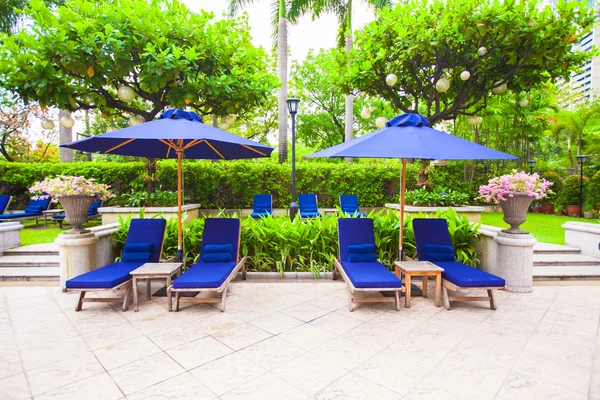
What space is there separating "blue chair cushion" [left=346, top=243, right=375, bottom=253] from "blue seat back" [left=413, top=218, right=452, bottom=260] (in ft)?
2.56

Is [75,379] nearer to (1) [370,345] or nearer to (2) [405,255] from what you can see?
(1) [370,345]

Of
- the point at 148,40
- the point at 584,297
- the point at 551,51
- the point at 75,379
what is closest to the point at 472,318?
the point at 584,297

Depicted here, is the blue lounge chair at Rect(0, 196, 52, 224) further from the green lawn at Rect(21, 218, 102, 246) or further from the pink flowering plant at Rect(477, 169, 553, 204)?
the pink flowering plant at Rect(477, 169, 553, 204)

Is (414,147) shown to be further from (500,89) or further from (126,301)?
(500,89)

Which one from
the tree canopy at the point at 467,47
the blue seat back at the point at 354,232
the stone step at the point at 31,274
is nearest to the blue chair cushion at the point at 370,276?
the blue seat back at the point at 354,232

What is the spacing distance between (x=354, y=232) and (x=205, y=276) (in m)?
2.50

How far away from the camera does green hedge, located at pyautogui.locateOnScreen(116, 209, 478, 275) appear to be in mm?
5918

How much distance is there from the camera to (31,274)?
582 cm

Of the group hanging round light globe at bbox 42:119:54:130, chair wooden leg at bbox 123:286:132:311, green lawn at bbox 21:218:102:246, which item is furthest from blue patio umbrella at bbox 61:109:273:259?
green lawn at bbox 21:218:102:246

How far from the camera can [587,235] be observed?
6836 mm

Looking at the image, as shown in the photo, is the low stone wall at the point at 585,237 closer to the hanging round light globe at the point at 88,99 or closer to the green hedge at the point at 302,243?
the green hedge at the point at 302,243

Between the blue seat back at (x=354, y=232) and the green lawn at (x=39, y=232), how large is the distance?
7322 mm

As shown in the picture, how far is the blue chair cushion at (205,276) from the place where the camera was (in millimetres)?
4141

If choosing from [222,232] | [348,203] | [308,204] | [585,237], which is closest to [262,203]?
[308,204]
